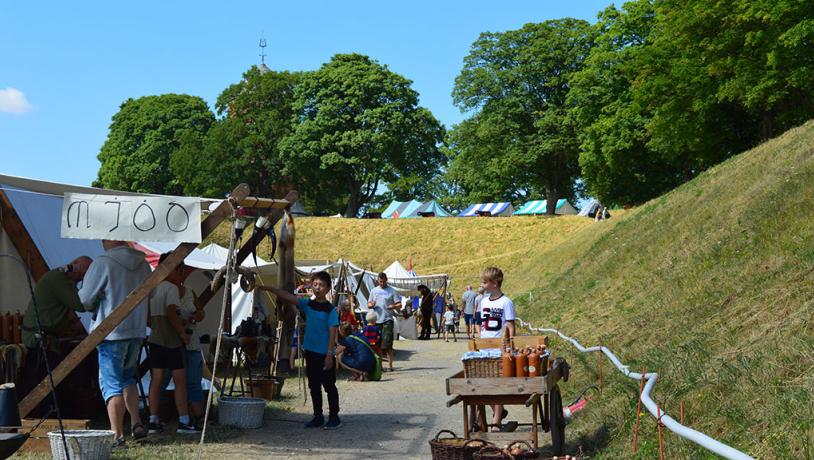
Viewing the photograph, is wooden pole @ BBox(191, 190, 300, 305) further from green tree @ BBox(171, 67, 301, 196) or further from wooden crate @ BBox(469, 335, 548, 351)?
green tree @ BBox(171, 67, 301, 196)

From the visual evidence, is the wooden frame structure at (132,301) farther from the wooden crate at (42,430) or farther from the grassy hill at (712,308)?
the grassy hill at (712,308)

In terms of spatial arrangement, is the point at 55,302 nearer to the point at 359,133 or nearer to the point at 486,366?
the point at 486,366

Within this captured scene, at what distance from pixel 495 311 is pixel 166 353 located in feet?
10.9

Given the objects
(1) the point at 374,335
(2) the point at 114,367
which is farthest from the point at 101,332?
(1) the point at 374,335

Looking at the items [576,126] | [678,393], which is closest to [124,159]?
[576,126]

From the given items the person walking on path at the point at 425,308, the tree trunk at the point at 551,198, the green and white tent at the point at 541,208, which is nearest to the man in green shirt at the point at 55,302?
the person walking on path at the point at 425,308

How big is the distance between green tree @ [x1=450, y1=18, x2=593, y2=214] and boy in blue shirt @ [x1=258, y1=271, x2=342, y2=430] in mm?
47377

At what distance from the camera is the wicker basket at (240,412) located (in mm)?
9680

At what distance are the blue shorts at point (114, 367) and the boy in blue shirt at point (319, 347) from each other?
1.85m

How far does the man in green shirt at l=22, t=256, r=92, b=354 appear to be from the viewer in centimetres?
877

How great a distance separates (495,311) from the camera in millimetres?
9109

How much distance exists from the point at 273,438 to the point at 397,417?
6.85 feet

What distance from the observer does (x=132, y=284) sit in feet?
28.5

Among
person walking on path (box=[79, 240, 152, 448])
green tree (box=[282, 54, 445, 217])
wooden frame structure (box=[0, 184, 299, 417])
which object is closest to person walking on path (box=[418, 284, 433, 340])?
wooden frame structure (box=[0, 184, 299, 417])
